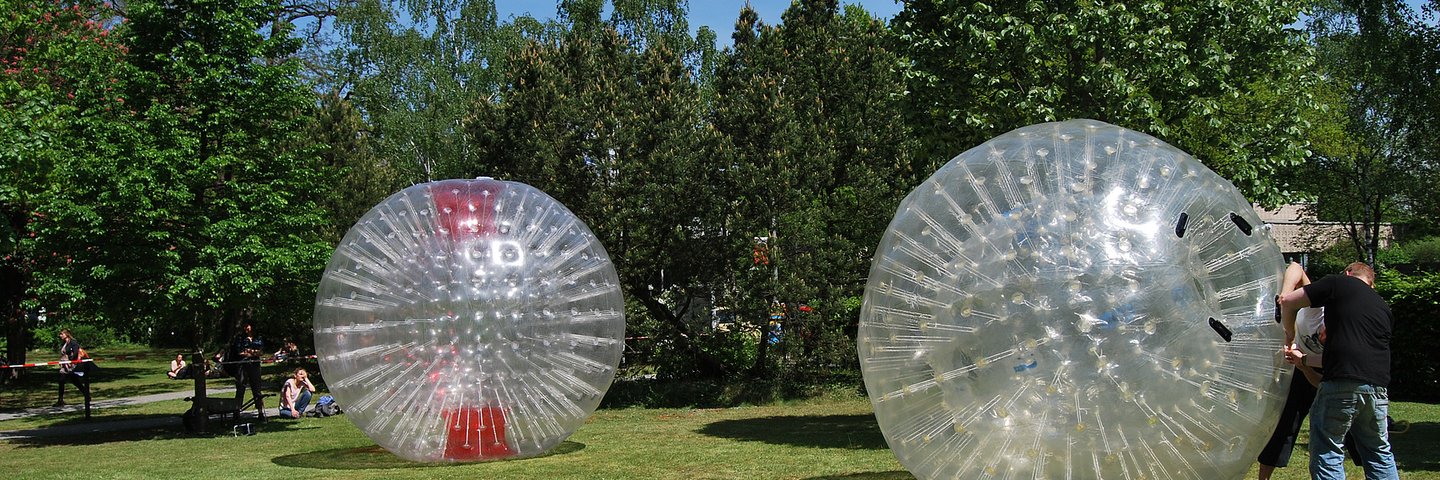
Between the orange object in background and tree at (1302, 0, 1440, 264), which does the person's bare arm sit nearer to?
the orange object in background

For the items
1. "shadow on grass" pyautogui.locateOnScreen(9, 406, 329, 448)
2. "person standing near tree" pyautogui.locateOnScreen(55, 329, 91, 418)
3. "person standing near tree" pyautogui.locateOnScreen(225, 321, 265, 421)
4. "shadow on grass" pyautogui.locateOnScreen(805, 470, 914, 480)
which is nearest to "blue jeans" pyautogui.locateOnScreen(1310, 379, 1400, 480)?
"shadow on grass" pyautogui.locateOnScreen(805, 470, 914, 480)

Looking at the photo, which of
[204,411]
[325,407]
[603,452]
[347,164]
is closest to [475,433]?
[603,452]

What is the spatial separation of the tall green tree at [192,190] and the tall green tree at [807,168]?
22.8 feet

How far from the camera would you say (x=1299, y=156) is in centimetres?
1223

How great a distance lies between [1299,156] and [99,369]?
29.8 m

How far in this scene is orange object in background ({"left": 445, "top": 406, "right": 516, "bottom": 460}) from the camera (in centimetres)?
931

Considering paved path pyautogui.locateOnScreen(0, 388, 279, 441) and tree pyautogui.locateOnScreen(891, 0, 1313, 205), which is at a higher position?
tree pyautogui.locateOnScreen(891, 0, 1313, 205)

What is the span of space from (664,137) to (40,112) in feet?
30.0

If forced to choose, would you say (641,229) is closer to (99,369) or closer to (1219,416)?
(1219,416)

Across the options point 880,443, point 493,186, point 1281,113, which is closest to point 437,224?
point 493,186

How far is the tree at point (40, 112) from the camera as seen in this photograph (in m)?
13.9

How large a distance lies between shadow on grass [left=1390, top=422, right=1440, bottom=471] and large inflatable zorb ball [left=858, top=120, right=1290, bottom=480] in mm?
4169

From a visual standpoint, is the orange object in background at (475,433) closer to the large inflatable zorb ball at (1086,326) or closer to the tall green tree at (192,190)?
the large inflatable zorb ball at (1086,326)

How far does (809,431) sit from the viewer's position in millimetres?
13836
